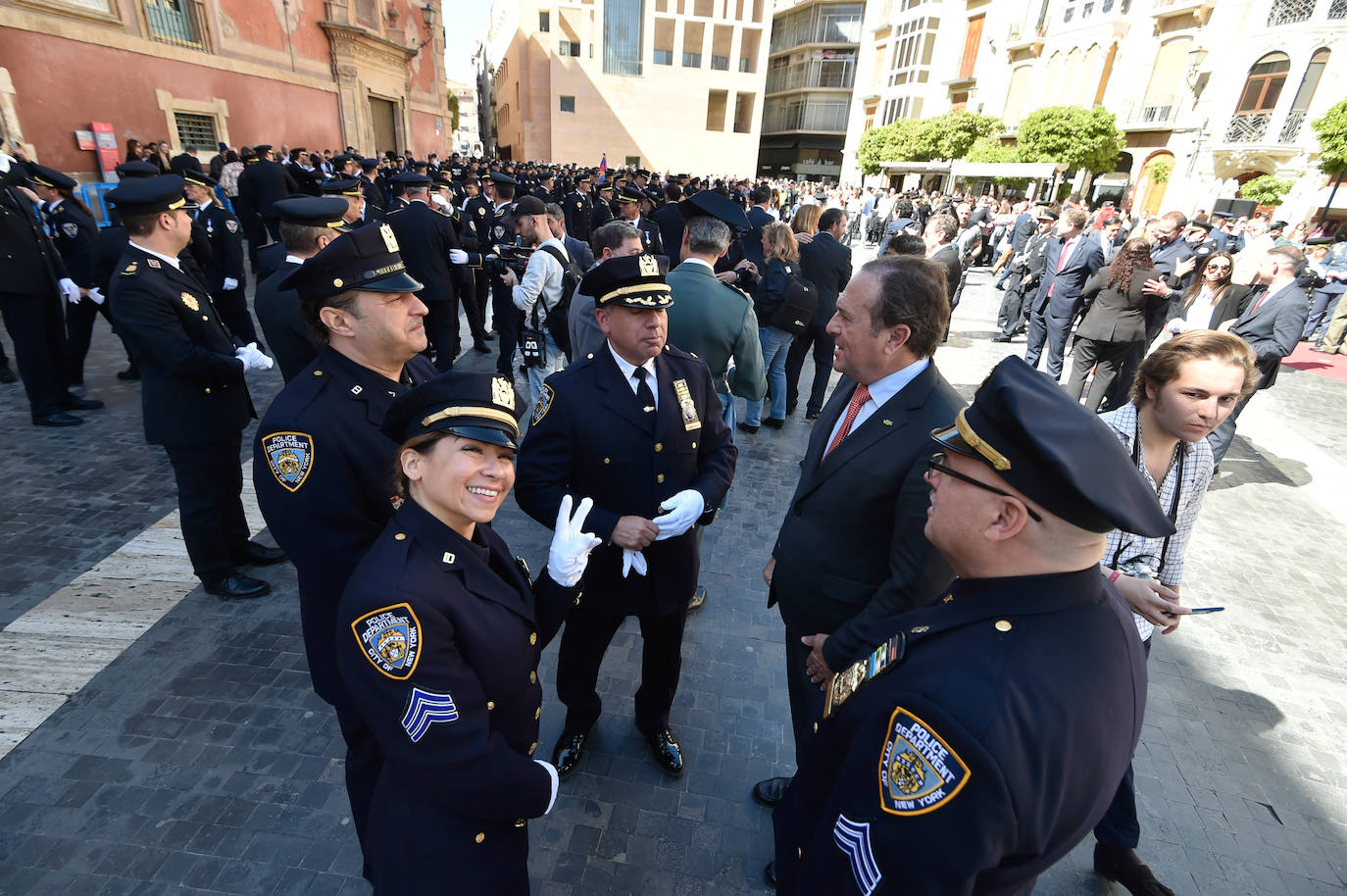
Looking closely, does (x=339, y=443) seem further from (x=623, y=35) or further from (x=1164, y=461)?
(x=623, y=35)

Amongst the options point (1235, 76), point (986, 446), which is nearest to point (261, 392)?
point (986, 446)

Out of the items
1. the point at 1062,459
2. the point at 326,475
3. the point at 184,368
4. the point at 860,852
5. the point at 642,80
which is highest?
the point at 642,80

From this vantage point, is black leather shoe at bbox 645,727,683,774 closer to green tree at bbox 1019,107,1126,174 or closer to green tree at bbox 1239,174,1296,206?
green tree at bbox 1239,174,1296,206

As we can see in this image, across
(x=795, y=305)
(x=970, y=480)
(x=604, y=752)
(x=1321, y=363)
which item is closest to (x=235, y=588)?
(x=604, y=752)

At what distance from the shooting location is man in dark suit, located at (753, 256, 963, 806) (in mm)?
2068

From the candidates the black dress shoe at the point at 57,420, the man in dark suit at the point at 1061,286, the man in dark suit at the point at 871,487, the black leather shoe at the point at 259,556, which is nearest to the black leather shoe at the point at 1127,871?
the man in dark suit at the point at 871,487

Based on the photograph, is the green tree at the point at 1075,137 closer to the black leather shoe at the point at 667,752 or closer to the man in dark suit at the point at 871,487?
the man in dark suit at the point at 871,487

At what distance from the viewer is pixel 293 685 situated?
11.1ft

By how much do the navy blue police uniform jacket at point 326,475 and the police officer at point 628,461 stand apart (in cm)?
59

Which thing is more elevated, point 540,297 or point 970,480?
point 970,480

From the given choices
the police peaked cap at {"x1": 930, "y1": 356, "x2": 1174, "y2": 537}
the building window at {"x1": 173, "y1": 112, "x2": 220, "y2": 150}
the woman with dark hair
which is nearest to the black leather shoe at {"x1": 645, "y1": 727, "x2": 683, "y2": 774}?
the police peaked cap at {"x1": 930, "y1": 356, "x2": 1174, "y2": 537}

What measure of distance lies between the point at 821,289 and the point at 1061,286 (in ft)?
12.3

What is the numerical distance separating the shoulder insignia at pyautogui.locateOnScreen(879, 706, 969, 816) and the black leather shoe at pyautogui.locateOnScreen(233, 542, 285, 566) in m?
4.50

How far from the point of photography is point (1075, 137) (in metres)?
29.7
